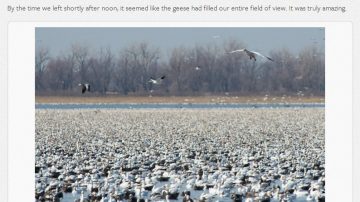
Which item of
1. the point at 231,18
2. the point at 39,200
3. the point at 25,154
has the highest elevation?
the point at 231,18

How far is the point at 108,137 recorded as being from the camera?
733 inches

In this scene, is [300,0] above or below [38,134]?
above

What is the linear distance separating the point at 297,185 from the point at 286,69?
21017mm

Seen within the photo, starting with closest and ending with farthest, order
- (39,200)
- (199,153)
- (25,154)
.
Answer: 1. (25,154)
2. (39,200)
3. (199,153)

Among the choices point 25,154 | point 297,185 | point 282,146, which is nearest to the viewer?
point 25,154

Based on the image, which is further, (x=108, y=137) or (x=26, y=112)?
(x=108, y=137)

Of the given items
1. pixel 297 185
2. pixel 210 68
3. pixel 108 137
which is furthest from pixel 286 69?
pixel 297 185

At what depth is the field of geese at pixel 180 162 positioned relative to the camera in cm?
1109

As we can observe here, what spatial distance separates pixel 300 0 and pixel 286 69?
22399 millimetres

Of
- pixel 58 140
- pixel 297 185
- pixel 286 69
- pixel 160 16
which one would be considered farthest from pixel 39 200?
pixel 286 69

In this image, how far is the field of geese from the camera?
11094 mm

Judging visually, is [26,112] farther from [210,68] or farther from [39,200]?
[210,68]

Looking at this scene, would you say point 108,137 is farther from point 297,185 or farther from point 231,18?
point 231,18

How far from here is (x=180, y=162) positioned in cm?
1384
